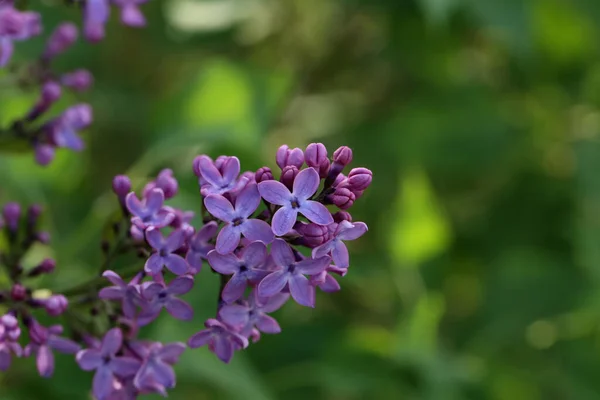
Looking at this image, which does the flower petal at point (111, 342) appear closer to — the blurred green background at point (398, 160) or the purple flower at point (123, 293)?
the purple flower at point (123, 293)

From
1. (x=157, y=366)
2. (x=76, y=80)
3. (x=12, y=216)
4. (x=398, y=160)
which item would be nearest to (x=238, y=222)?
(x=157, y=366)

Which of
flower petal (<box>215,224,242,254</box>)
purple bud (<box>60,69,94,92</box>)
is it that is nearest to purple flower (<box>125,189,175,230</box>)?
flower petal (<box>215,224,242,254</box>)

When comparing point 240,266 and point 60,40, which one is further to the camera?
point 60,40

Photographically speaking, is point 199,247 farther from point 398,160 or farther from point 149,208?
point 398,160

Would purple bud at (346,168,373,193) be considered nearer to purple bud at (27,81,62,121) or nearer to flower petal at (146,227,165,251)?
flower petal at (146,227,165,251)

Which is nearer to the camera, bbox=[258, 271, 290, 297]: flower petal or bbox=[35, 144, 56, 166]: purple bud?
bbox=[258, 271, 290, 297]: flower petal

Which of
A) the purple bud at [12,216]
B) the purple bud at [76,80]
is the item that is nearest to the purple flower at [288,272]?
the purple bud at [12,216]
